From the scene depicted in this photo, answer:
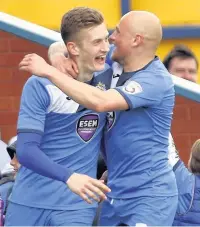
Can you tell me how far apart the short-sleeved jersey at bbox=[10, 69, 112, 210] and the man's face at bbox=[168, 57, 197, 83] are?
2.58 meters

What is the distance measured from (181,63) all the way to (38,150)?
9.53ft

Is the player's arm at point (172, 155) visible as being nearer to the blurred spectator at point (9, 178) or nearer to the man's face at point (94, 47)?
the man's face at point (94, 47)

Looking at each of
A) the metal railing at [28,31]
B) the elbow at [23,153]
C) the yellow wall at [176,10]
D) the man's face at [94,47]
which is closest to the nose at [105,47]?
the man's face at [94,47]

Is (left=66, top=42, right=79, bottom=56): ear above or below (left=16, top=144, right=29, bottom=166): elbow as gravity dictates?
above

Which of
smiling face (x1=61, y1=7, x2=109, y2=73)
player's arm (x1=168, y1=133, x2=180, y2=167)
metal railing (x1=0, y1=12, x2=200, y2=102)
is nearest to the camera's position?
smiling face (x1=61, y1=7, x2=109, y2=73)

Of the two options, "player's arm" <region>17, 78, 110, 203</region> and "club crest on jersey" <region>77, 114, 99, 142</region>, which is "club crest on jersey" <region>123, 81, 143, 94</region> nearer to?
"club crest on jersey" <region>77, 114, 99, 142</region>

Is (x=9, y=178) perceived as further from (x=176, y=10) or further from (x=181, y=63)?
(x=176, y=10)

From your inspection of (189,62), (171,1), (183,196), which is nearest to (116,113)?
(183,196)

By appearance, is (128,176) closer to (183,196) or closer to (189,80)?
(183,196)

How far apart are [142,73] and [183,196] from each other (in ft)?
4.12

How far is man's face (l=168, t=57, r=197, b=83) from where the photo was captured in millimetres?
8484

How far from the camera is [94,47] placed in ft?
19.5

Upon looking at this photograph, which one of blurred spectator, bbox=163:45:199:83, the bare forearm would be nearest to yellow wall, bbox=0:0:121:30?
blurred spectator, bbox=163:45:199:83

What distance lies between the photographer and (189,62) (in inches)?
335
